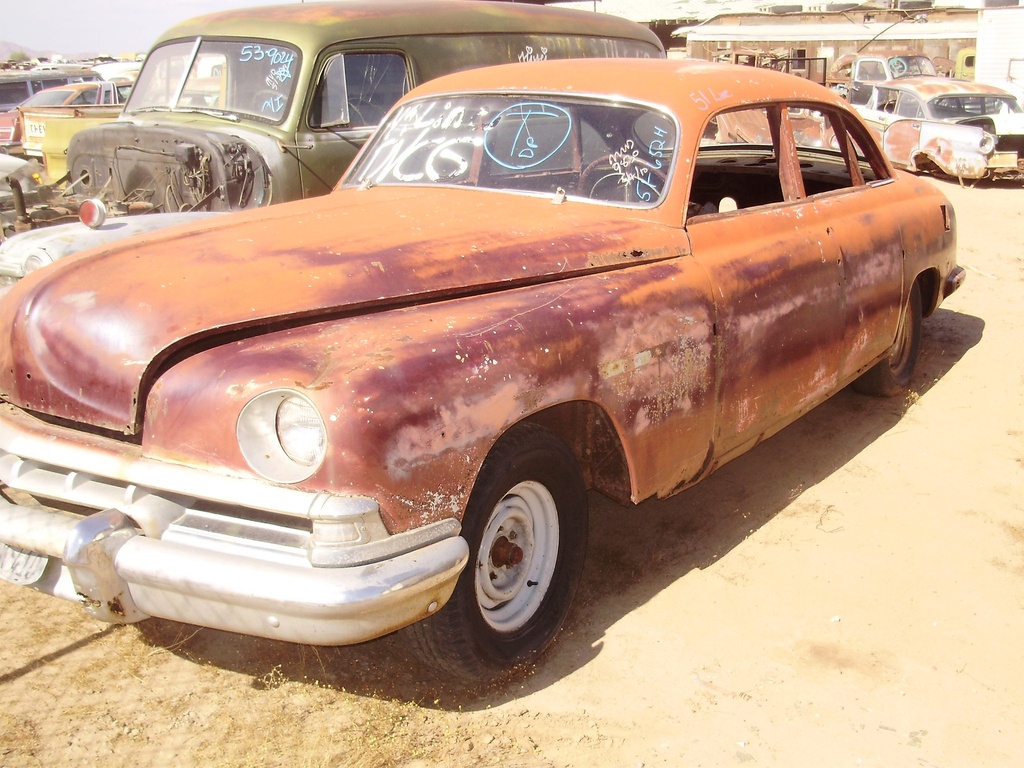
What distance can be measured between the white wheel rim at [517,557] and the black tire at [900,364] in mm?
2821

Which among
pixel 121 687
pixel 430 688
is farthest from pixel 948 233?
pixel 121 687

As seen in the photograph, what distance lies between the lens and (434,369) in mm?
2428

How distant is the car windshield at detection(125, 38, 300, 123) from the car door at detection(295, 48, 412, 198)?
0.21 metres

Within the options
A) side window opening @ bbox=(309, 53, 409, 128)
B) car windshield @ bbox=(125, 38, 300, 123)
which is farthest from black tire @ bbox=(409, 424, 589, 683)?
car windshield @ bbox=(125, 38, 300, 123)

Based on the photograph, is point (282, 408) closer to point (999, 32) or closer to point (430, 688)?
point (430, 688)

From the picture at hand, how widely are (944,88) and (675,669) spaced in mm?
12302

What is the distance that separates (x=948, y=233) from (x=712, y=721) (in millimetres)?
3542

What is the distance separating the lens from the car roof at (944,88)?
12.8 meters

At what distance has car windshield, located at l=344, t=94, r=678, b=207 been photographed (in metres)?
3.53

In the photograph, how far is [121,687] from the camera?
2844mm

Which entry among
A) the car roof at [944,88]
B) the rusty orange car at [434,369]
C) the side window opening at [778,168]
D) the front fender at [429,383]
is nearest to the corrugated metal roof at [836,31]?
the car roof at [944,88]

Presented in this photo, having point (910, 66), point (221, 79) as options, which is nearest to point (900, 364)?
point (221, 79)

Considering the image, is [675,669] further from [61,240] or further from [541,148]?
[61,240]

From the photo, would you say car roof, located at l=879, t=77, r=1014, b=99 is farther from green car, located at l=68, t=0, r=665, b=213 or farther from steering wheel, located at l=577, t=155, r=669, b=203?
steering wheel, located at l=577, t=155, r=669, b=203
